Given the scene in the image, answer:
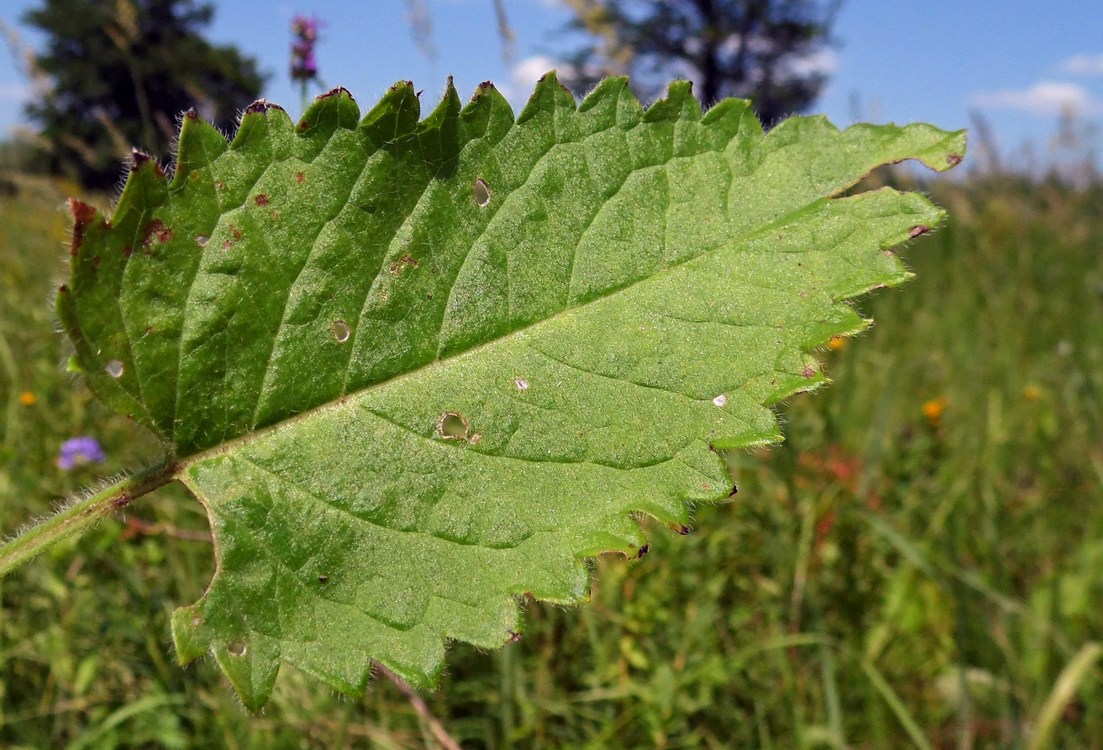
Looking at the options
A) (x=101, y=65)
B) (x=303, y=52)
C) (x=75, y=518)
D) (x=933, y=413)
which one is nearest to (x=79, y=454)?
(x=303, y=52)

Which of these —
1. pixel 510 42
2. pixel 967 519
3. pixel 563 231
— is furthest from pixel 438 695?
pixel 510 42

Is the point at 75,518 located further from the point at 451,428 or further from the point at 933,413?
the point at 933,413

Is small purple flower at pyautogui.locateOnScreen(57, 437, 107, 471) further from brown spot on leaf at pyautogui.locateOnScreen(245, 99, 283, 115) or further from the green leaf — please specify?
brown spot on leaf at pyautogui.locateOnScreen(245, 99, 283, 115)

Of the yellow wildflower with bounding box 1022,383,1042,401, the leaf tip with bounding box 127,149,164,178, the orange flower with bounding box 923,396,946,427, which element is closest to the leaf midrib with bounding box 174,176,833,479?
the leaf tip with bounding box 127,149,164,178

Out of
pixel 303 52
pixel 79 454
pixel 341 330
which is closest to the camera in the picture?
pixel 341 330

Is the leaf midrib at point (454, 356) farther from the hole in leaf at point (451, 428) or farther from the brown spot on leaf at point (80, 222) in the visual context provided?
the brown spot on leaf at point (80, 222)
